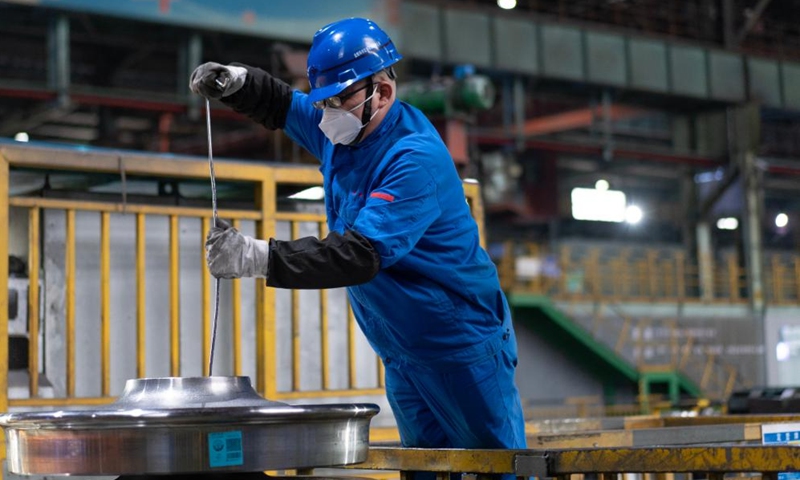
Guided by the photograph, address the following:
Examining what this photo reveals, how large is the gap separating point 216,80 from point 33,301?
187 centimetres

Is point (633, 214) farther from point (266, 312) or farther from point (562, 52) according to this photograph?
point (266, 312)

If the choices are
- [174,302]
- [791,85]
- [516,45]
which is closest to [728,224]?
[791,85]

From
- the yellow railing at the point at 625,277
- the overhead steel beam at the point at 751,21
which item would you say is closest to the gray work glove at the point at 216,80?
the yellow railing at the point at 625,277

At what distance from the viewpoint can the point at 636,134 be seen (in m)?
31.4

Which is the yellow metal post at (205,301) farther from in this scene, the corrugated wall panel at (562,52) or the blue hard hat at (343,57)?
the corrugated wall panel at (562,52)

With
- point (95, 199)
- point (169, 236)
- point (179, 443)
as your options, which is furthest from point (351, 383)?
point (179, 443)

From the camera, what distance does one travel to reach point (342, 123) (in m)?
3.48

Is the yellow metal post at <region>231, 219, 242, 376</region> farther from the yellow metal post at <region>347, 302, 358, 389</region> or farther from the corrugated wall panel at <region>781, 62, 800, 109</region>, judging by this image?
the corrugated wall panel at <region>781, 62, 800, 109</region>

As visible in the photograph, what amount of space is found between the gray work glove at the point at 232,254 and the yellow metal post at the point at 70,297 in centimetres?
239

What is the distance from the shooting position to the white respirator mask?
347 centimetres

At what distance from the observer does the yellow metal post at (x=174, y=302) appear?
541cm

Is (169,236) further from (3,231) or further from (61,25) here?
(61,25)

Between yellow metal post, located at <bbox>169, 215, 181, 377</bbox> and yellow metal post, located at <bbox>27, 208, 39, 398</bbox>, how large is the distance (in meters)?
0.64

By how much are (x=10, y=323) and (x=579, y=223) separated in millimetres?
26873
